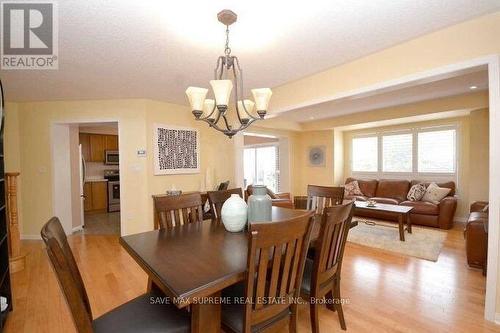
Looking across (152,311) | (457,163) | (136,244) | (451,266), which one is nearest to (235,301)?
(152,311)

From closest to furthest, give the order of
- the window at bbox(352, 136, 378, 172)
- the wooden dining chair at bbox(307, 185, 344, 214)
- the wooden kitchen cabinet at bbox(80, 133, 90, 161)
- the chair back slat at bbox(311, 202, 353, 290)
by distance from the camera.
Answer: the chair back slat at bbox(311, 202, 353, 290), the wooden dining chair at bbox(307, 185, 344, 214), the wooden kitchen cabinet at bbox(80, 133, 90, 161), the window at bbox(352, 136, 378, 172)

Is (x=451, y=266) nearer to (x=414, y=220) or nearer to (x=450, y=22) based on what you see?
(x=414, y=220)

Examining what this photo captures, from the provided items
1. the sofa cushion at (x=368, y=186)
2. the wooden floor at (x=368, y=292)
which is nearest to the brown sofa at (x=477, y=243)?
the wooden floor at (x=368, y=292)

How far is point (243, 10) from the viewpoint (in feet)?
5.37

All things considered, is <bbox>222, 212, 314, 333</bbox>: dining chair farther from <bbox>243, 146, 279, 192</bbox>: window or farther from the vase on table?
<bbox>243, 146, 279, 192</bbox>: window

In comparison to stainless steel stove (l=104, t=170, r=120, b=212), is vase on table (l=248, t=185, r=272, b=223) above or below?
above

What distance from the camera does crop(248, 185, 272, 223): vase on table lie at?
176 cm

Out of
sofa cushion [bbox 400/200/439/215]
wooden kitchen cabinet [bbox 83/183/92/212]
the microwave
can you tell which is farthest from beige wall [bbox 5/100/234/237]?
sofa cushion [bbox 400/200/439/215]

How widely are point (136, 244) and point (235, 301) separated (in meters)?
0.74

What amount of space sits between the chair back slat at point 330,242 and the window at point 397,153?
15.9 ft

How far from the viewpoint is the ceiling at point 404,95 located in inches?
126

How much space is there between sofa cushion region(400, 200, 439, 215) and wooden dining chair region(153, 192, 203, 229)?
427 cm

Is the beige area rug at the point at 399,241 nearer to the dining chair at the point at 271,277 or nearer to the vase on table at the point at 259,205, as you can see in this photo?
the vase on table at the point at 259,205

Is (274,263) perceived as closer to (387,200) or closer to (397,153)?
(387,200)
